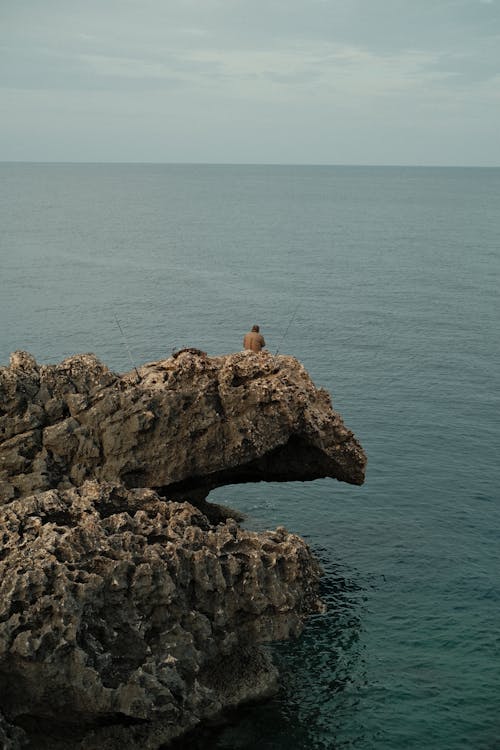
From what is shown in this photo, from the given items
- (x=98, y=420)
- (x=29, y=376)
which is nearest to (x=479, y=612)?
(x=98, y=420)

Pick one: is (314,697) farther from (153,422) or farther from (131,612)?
(153,422)

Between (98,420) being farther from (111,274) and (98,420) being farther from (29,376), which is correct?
(111,274)

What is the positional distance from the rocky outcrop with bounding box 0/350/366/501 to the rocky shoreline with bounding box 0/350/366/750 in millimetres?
58

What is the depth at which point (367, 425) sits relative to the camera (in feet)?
191

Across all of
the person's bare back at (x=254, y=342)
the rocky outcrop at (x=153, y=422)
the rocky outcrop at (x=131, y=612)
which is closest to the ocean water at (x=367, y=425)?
the rocky outcrop at (x=131, y=612)

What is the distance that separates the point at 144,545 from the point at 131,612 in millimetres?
2511

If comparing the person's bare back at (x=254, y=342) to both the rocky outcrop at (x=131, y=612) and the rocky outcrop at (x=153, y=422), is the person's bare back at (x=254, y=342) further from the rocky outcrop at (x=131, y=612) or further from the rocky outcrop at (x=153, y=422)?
the rocky outcrop at (x=131, y=612)

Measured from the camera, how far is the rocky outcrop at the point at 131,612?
78.8ft

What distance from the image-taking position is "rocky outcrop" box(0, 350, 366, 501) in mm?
34250

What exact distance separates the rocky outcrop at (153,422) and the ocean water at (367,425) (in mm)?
6812

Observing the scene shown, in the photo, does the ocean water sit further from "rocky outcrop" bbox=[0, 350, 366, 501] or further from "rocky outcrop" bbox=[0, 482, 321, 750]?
"rocky outcrop" bbox=[0, 350, 366, 501]

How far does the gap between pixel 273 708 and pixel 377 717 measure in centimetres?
322

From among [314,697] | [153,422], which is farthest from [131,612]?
[153,422]

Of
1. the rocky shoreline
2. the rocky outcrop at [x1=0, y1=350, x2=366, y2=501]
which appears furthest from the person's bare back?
the rocky outcrop at [x1=0, y1=350, x2=366, y2=501]
